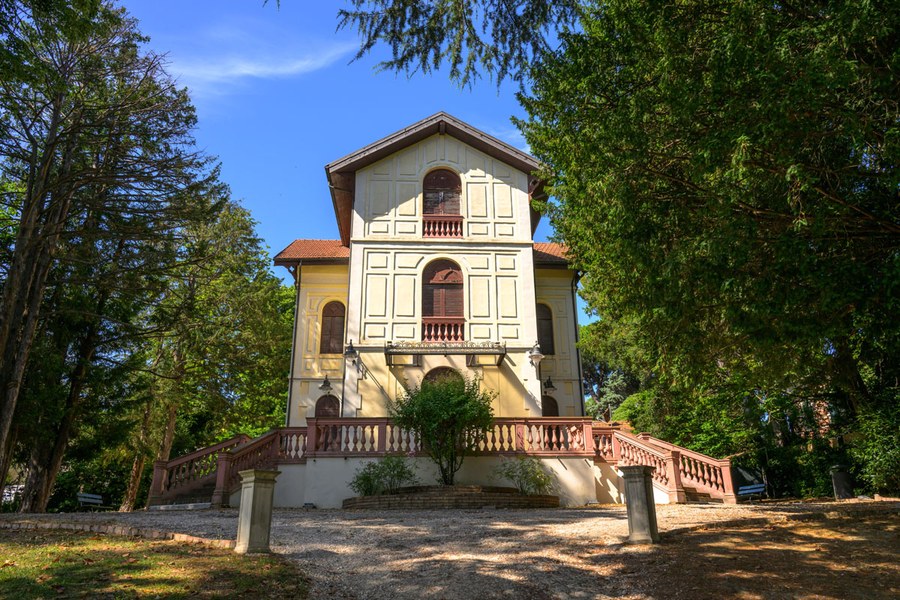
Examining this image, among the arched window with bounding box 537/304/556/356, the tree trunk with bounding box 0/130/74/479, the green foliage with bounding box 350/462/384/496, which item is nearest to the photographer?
the tree trunk with bounding box 0/130/74/479

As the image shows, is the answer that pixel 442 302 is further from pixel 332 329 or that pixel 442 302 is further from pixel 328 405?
pixel 328 405

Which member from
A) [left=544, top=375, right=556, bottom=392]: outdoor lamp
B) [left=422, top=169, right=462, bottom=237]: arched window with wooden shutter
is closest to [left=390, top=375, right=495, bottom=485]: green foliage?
[left=544, top=375, right=556, bottom=392]: outdoor lamp

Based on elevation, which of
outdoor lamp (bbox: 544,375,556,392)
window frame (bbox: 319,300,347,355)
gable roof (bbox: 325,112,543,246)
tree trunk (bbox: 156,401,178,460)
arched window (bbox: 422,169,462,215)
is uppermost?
gable roof (bbox: 325,112,543,246)

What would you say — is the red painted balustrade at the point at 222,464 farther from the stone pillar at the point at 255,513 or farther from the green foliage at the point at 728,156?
the green foliage at the point at 728,156

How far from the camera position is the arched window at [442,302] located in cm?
2139

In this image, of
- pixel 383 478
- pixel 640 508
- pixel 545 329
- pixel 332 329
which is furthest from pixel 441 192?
pixel 640 508

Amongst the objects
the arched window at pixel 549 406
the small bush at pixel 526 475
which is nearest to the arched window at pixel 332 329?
the arched window at pixel 549 406

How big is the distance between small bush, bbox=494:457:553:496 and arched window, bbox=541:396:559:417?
24.7 ft

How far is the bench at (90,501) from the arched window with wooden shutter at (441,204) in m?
14.7

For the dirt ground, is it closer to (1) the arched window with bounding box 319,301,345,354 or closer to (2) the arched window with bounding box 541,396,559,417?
(2) the arched window with bounding box 541,396,559,417

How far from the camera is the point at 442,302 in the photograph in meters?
22.0

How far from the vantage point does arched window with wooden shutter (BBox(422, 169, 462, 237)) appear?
74.9 feet

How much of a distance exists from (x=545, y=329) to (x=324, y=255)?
30.9ft

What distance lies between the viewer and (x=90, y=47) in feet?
49.3
